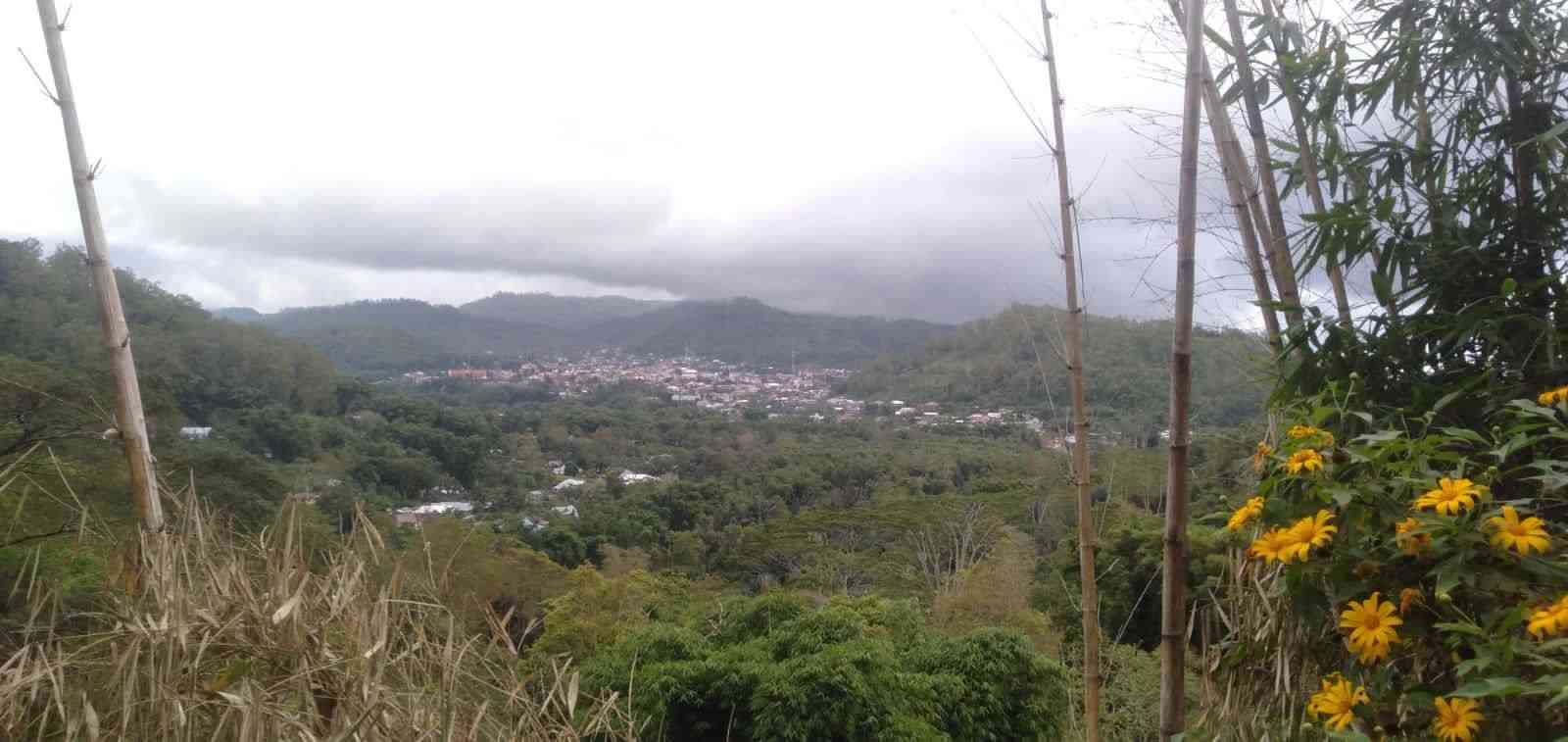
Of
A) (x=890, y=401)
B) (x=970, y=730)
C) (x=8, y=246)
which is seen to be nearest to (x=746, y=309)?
(x=890, y=401)

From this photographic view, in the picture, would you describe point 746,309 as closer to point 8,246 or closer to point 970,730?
point 8,246

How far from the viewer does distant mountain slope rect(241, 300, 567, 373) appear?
4641 centimetres

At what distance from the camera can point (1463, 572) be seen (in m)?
0.87

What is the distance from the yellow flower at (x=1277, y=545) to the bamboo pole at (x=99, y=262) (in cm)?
148

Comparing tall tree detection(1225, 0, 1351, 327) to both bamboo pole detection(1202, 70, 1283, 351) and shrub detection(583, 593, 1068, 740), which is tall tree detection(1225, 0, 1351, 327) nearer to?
bamboo pole detection(1202, 70, 1283, 351)

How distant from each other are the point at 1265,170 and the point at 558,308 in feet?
230

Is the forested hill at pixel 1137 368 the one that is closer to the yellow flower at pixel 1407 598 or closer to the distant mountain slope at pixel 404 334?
the yellow flower at pixel 1407 598

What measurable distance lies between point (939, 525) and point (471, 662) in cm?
1567

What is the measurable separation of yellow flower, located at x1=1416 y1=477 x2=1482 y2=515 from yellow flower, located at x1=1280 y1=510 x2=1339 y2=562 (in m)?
0.08

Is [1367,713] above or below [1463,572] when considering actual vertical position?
below

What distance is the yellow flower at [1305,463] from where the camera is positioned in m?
1.01

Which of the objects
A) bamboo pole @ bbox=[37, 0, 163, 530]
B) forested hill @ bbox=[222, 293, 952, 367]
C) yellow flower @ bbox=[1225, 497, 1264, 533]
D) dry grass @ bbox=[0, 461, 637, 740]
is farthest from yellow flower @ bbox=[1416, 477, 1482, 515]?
forested hill @ bbox=[222, 293, 952, 367]

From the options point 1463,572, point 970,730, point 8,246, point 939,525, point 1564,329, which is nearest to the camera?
point 1463,572

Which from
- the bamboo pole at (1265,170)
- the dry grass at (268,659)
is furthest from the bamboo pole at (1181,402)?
the dry grass at (268,659)
